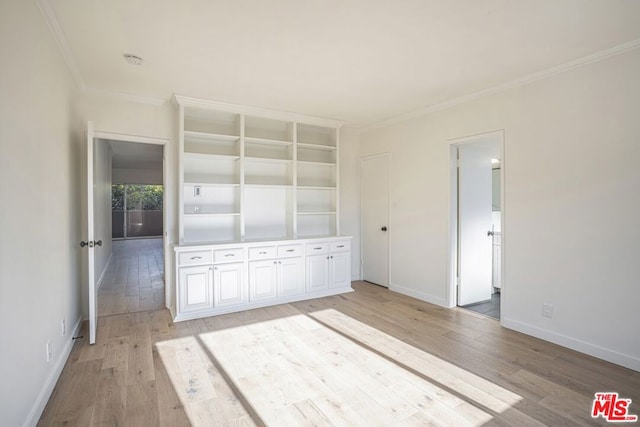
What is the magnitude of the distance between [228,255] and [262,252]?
1.44ft

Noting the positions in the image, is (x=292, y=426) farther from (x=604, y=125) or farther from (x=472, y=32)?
(x=604, y=125)

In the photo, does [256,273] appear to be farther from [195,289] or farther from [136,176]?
[136,176]

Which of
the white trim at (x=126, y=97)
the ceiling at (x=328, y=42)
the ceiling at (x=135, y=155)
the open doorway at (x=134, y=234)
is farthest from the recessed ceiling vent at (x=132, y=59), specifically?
the ceiling at (x=135, y=155)

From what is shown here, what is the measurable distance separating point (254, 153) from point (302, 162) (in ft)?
2.30

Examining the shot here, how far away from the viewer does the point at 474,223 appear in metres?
4.28

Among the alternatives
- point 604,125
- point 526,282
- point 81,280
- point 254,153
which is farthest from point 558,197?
point 81,280

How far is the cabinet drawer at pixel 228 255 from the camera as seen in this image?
3867 mm

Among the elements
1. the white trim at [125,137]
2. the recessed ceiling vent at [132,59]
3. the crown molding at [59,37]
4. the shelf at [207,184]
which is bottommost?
the shelf at [207,184]

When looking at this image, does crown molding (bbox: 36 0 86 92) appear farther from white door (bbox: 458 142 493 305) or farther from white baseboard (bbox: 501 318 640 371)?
white baseboard (bbox: 501 318 640 371)

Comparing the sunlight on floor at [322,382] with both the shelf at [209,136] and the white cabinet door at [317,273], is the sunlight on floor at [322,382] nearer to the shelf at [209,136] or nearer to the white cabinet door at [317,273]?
the white cabinet door at [317,273]

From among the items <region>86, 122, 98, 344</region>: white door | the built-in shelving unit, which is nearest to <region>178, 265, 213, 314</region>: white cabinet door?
the built-in shelving unit

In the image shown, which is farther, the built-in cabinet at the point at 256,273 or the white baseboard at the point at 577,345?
the built-in cabinet at the point at 256,273

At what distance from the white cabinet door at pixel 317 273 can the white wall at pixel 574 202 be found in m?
2.27

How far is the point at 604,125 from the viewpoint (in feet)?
8.93
